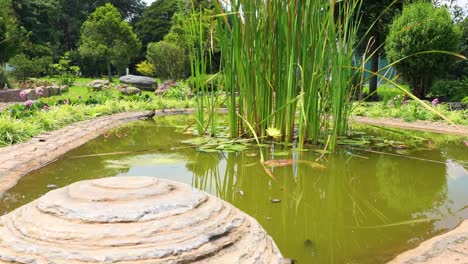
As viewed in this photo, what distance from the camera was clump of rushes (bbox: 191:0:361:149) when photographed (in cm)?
260

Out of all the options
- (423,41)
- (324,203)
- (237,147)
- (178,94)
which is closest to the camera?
(324,203)

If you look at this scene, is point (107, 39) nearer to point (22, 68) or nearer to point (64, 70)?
point (64, 70)

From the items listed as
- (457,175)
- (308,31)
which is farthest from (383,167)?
(308,31)

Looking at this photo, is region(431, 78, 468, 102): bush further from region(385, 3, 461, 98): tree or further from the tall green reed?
the tall green reed

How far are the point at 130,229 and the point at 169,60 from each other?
16.5 m

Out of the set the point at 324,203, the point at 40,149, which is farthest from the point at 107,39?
the point at 324,203

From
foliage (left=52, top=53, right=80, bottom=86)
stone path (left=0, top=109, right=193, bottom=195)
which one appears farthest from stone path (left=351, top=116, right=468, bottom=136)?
foliage (left=52, top=53, right=80, bottom=86)

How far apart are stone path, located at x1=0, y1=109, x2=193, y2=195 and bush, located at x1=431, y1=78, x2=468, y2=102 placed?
8.17 m

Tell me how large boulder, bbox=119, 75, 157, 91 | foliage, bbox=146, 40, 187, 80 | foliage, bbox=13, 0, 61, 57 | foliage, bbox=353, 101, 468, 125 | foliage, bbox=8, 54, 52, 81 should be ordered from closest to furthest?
foliage, bbox=353, 101, 468, 125, large boulder, bbox=119, 75, 157, 91, foliage, bbox=8, 54, 52, 81, foliage, bbox=146, 40, 187, 80, foliage, bbox=13, 0, 61, 57

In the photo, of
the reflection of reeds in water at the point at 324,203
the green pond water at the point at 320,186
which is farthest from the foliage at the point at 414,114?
the reflection of reeds in water at the point at 324,203

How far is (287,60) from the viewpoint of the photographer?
2.74 meters

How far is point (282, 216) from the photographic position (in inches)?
63.4

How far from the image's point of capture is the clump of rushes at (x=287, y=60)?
2.60 m

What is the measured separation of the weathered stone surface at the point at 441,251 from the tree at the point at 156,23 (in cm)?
2827
